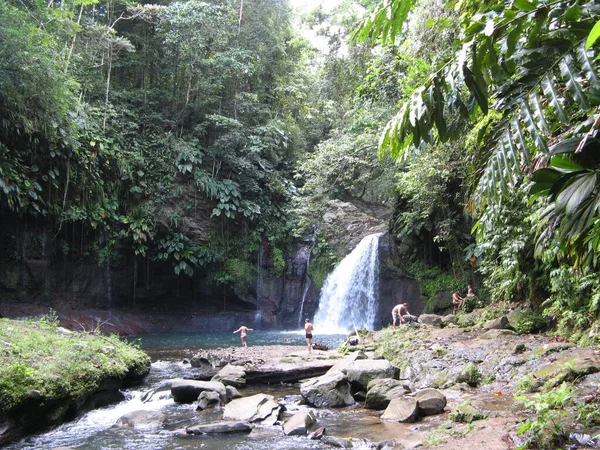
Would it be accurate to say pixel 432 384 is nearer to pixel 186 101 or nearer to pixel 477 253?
pixel 477 253

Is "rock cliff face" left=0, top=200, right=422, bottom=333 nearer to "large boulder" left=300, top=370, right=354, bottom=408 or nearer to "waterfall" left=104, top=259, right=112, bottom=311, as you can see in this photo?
"waterfall" left=104, top=259, right=112, bottom=311

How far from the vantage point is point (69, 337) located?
9102 millimetres

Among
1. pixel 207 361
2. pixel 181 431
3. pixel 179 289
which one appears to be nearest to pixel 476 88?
pixel 181 431

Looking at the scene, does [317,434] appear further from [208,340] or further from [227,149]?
[227,149]

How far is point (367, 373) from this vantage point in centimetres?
833

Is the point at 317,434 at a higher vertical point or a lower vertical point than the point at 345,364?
lower

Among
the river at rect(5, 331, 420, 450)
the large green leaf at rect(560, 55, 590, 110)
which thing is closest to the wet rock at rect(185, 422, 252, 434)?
the river at rect(5, 331, 420, 450)

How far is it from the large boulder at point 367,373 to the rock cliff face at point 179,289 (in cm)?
1037

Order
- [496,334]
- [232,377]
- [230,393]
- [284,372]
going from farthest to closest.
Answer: [284,372] → [232,377] → [496,334] → [230,393]

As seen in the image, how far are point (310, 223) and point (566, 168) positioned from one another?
61.9 ft

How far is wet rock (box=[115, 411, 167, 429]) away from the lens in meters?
7.01

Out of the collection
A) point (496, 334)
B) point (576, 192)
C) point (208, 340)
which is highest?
point (576, 192)

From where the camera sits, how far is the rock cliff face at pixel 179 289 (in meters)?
17.3

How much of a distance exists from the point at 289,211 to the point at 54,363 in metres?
15.0
